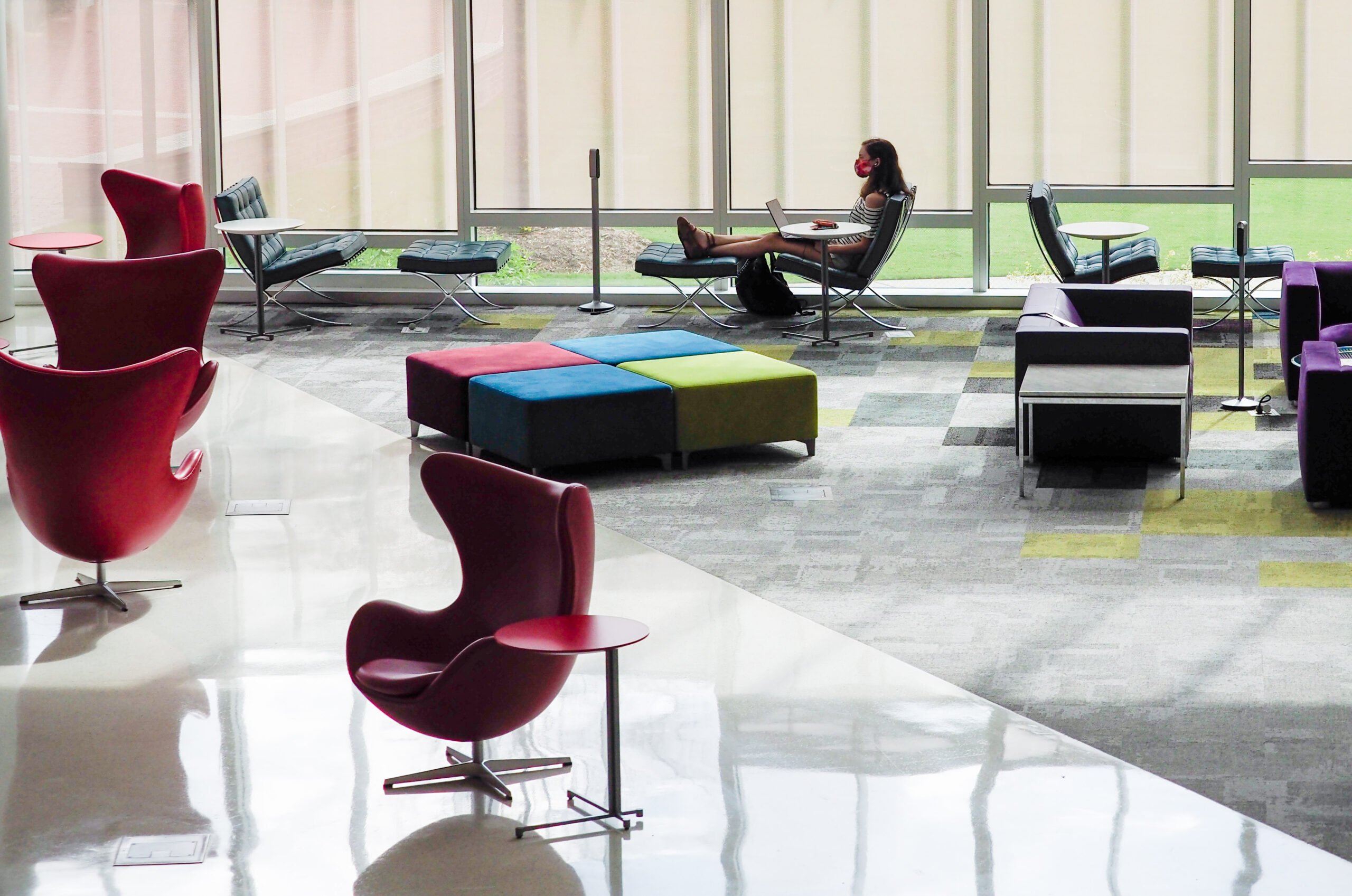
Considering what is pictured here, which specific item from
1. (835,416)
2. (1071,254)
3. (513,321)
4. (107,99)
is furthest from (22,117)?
(1071,254)

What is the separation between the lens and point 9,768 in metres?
5.11

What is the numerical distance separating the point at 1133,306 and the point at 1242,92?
3.67m

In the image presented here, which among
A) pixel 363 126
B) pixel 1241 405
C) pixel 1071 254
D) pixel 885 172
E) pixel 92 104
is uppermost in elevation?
pixel 92 104

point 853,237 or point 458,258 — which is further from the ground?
point 853,237

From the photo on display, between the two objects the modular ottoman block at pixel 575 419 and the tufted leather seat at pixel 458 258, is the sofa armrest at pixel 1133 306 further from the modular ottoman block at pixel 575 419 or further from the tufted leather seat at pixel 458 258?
the tufted leather seat at pixel 458 258

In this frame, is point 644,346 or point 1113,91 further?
point 1113,91

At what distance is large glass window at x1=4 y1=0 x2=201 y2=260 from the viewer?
44.3 feet

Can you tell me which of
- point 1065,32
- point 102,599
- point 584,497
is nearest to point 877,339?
point 1065,32

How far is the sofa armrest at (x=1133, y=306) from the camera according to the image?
31.0ft

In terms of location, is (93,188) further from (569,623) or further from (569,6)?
(569,623)

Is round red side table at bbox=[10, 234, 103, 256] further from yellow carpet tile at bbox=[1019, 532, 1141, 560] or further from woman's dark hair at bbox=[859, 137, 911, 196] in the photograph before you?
yellow carpet tile at bbox=[1019, 532, 1141, 560]

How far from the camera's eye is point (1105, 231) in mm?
11250

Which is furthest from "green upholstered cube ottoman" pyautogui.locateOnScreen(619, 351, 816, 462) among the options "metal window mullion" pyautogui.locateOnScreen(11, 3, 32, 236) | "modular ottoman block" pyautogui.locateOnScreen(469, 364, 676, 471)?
"metal window mullion" pyautogui.locateOnScreen(11, 3, 32, 236)

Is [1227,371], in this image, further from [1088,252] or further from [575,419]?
[575,419]
